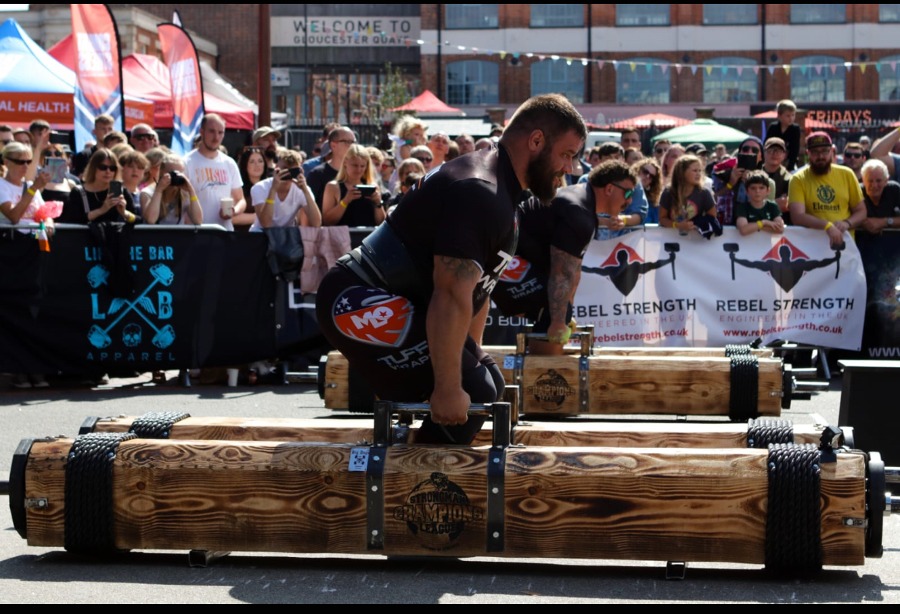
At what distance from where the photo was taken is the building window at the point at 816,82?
53.3 meters

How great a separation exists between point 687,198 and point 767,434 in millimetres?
6504

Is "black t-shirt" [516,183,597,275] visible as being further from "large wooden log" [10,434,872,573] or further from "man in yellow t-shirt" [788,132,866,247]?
"man in yellow t-shirt" [788,132,866,247]

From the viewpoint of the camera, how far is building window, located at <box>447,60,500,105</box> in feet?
183

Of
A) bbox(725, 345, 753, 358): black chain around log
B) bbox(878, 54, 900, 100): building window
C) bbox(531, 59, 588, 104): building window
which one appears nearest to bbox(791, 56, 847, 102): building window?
bbox(878, 54, 900, 100): building window

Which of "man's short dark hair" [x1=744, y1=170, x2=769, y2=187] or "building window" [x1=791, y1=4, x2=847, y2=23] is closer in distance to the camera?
"man's short dark hair" [x1=744, y1=170, x2=769, y2=187]

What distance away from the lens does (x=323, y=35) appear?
5797cm

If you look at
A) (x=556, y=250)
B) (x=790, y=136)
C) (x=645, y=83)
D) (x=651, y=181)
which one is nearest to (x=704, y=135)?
(x=790, y=136)

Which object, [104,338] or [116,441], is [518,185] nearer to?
[116,441]

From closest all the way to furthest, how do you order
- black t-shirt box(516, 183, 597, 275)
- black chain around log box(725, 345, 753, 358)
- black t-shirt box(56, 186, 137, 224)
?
black t-shirt box(516, 183, 597, 275), black chain around log box(725, 345, 753, 358), black t-shirt box(56, 186, 137, 224)

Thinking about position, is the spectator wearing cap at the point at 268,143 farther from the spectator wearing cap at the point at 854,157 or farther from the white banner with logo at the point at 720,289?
the spectator wearing cap at the point at 854,157

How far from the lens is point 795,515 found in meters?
4.59

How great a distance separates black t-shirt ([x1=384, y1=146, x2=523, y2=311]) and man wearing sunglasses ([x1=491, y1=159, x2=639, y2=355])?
321 centimetres

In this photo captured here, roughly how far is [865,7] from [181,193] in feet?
155

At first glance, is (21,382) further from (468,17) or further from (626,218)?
(468,17)
